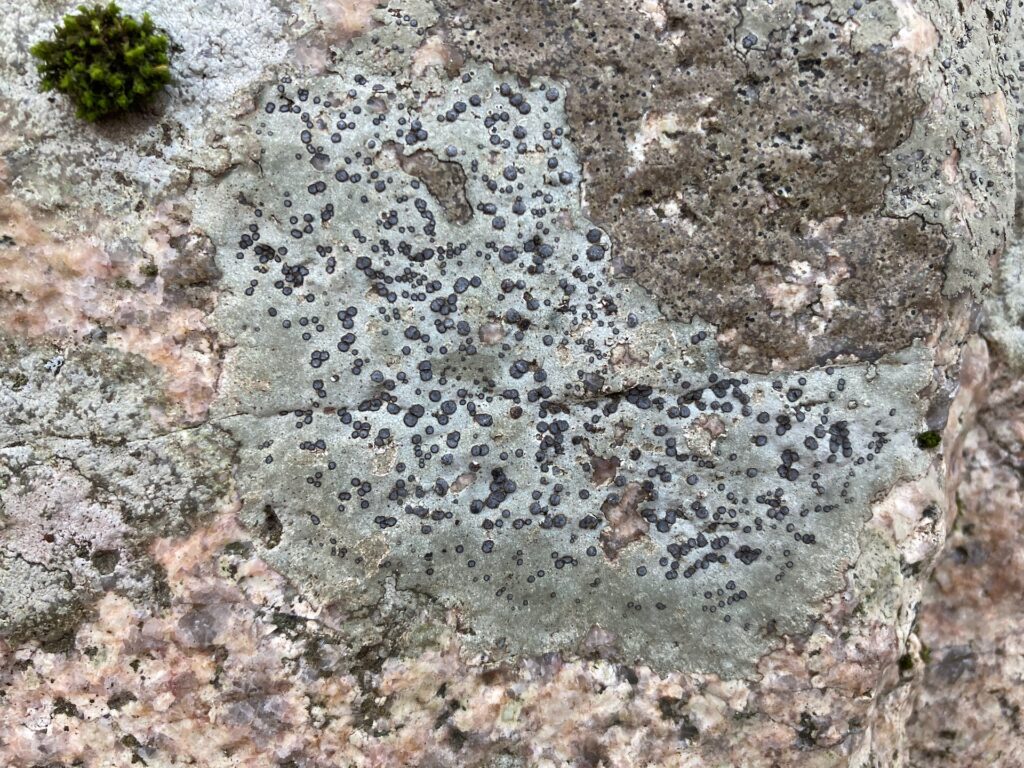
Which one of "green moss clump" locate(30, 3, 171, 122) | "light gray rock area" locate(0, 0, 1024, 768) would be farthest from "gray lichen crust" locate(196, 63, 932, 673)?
"green moss clump" locate(30, 3, 171, 122)

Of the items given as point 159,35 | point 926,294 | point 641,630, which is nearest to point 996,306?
point 926,294

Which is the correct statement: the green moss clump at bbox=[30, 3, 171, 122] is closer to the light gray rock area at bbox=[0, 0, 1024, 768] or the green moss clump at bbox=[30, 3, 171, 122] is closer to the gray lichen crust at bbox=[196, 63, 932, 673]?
the light gray rock area at bbox=[0, 0, 1024, 768]

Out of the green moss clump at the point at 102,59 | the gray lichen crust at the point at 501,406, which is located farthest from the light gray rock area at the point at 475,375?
the green moss clump at the point at 102,59

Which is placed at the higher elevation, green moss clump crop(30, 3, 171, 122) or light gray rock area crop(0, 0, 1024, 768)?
green moss clump crop(30, 3, 171, 122)

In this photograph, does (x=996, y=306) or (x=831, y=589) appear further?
(x=996, y=306)

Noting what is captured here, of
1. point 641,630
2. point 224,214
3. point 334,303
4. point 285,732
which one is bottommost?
point 285,732

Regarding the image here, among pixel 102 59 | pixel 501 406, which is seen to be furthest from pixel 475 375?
pixel 102 59

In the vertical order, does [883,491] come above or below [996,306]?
below

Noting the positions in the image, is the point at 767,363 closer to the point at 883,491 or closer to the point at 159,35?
the point at 883,491
